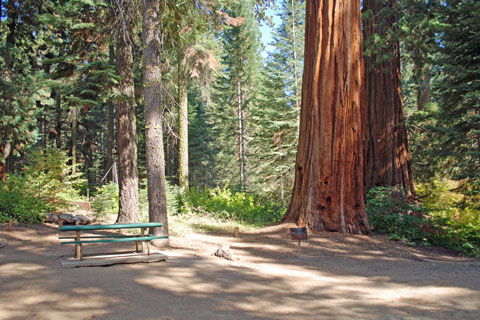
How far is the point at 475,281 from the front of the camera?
18.6 feet

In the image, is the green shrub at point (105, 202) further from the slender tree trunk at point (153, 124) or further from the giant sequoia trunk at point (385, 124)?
the giant sequoia trunk at point (385, 124)

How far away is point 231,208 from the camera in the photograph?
1424 centimetres

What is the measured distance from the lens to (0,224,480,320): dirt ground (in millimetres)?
4043

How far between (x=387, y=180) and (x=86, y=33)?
1126 cm

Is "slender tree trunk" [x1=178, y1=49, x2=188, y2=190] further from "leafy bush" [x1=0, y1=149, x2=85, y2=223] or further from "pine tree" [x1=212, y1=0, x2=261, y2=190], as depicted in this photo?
"pine tree" [x1=212, y1=0, x2=261, y2=190]

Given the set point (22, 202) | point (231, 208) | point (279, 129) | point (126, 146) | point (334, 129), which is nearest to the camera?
point (334, 129)

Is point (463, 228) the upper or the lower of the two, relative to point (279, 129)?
lower

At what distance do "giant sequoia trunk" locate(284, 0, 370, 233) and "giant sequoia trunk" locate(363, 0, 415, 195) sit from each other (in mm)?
3348

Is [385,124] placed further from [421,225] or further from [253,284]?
[253,284]

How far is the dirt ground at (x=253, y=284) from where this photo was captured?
159 inches

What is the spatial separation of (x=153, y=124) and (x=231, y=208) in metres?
7.00

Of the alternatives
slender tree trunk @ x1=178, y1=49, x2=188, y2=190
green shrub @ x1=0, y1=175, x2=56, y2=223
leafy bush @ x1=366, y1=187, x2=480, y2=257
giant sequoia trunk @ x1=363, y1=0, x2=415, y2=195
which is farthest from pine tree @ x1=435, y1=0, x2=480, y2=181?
green shrub @ x1=0, y1=175, x2=56, y2=223

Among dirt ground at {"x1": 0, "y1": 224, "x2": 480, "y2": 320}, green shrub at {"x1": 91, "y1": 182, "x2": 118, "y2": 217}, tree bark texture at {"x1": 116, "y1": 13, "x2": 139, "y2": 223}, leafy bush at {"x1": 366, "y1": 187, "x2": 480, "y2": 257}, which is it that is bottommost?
dirt ground at {"x1": 0, "y1": 224, "x2": 480, "y2": 320}

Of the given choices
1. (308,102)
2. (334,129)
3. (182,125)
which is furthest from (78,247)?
(182,125)
